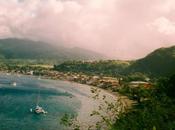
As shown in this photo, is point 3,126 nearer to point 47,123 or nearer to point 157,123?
point 47,123

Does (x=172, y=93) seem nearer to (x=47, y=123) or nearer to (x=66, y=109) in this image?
(x=47, y=123)

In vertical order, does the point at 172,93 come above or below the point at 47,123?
above

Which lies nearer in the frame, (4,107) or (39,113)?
(39,113)

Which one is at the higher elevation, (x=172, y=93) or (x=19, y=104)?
(x=172, y=93)

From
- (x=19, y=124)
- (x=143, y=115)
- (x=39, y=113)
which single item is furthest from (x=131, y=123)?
(x=39, y=113)

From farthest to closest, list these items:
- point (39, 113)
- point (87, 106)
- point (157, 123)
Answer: point (87, 106) → point (39, 113) → point (157, 123)

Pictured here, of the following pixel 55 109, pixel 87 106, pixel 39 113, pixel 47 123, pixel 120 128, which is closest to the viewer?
pixel 120 128

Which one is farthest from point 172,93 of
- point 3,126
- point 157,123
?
point 157,123

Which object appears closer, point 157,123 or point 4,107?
point 157,123

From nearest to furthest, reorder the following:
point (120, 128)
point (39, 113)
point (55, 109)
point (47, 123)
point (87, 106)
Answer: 1. point (120, 128)
2. point (47, 123)
3. point (39, 113)
4. point (55, 109)
5. point (87, 106)
